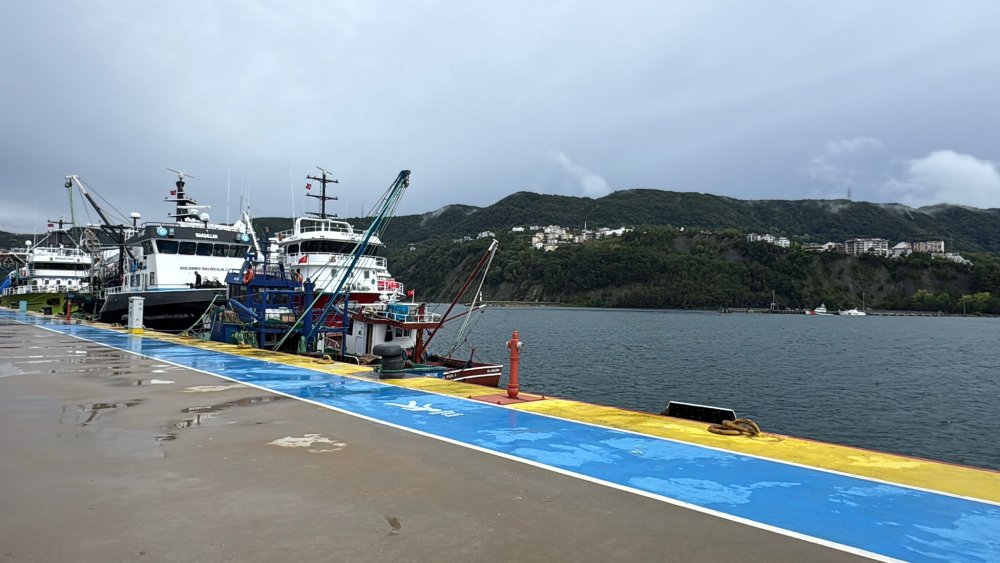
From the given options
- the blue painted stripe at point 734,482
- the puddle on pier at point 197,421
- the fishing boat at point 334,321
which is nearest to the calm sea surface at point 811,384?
the fishing boat at point 334,321

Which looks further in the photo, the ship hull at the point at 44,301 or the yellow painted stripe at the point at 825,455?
the ship hull at the point at 44,301

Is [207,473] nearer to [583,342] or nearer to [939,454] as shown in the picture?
[939,454]

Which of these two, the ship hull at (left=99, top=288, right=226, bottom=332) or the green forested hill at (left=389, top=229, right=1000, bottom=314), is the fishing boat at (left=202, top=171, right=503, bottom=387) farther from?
the green forested hill at (left=389, top=229, right=1000, bottom=314)

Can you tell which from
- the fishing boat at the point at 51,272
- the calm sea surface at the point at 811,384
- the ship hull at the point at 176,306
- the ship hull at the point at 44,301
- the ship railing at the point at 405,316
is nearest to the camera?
the calm sea surface at the point at 811,384

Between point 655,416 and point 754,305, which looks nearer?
point 655,416

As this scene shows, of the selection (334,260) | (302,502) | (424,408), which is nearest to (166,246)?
(334,260)

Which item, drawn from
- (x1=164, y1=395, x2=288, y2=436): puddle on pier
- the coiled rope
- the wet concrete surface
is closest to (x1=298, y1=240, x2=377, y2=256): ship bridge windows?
(x1=164, y1=395, x2=288, y2=436): puddle on pier

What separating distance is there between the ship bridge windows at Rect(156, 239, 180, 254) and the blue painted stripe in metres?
31.1

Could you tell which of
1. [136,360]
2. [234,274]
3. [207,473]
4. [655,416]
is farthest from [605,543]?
[234,274]

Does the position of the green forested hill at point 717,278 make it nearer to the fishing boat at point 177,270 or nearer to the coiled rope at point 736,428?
the fishing boat at point 177,270

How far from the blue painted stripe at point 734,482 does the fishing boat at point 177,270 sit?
27.1 m

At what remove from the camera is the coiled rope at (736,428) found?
8.97m

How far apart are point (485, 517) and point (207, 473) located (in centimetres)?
341

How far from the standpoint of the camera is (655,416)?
1041cm
